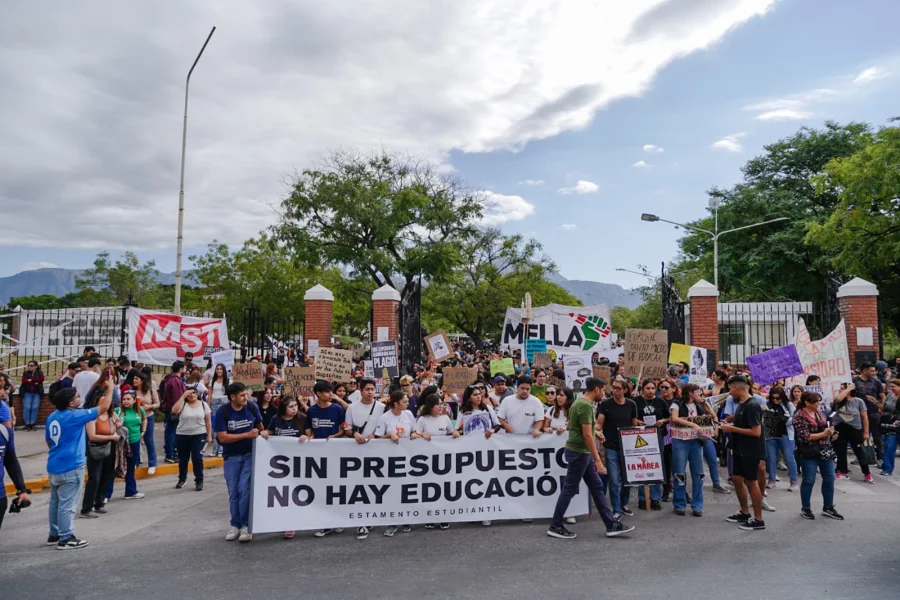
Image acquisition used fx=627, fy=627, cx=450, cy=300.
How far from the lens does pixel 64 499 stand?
20.9 feet

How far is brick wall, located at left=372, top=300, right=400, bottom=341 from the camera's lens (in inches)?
713

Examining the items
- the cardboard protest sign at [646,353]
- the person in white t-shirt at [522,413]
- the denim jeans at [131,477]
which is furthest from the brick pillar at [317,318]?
the person in white t-shirt at [522,413]

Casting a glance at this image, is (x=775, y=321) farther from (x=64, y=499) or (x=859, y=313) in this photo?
(x=64, y=499)

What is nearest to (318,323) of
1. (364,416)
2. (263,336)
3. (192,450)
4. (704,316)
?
(263,336)

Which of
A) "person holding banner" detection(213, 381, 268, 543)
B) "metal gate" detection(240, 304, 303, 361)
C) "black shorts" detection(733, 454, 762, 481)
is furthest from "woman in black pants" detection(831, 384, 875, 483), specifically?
"metal gate" detection(240, 304, 303, 361)

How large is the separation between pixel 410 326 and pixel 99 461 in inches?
457

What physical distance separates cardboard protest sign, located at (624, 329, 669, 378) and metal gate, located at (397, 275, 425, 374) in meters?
8.26

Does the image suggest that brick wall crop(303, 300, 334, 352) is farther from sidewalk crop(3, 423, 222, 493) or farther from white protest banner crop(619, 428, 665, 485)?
white protest banner crop(619, 428, 665, 485)

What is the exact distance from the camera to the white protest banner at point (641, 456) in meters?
7.51

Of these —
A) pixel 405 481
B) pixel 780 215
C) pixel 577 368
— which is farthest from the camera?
pixel 780 215

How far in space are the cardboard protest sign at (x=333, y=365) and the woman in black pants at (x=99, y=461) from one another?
4260 mm

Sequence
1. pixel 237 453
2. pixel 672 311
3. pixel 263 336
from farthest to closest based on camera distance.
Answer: pixel 672 311 < pixel 263 336 < pixel 237 453

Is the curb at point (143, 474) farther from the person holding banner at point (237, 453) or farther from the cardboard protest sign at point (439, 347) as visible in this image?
the cardboard protest sign at point (439, 347)

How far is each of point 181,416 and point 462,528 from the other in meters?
4.63
